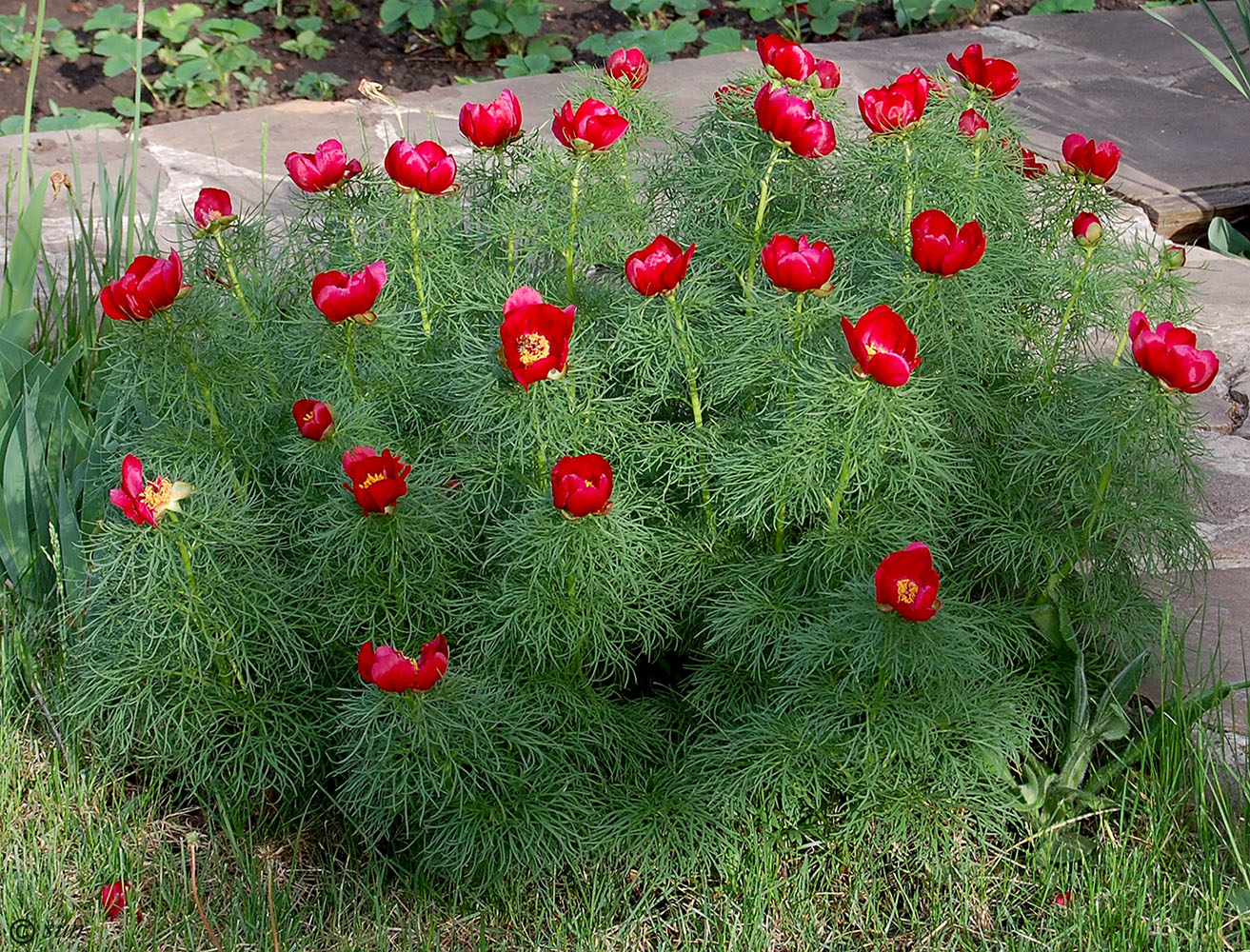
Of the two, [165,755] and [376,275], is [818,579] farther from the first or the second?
[165,755]

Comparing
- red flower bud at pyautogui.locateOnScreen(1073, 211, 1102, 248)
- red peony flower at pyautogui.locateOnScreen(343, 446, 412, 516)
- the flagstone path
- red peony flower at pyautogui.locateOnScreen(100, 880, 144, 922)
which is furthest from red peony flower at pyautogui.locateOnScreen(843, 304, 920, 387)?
the flagstone path

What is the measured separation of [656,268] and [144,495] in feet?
2.35

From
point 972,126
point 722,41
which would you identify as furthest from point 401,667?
point 722,41

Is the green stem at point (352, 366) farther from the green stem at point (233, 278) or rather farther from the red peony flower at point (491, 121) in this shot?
the red peony flower at point (491, 121)

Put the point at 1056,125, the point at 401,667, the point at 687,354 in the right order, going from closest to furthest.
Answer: the point at 401,667, the point at 687,354, the point at 1056,125

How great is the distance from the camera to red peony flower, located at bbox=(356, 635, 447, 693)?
1.52 meters

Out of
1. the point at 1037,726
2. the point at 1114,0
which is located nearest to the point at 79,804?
the point at 1037,726

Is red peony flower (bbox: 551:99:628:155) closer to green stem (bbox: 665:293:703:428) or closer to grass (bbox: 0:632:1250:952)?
green stem (bbox: 665:293:703:428)

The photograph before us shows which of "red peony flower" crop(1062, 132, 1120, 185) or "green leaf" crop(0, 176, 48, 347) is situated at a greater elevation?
"red peony flower" crop(1062, 132, 1120, 185)

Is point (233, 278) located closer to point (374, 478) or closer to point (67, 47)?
point (374, 478)

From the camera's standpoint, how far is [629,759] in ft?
5.98

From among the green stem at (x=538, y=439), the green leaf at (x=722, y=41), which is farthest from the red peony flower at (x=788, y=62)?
the green leaf at (x=722, y=41)

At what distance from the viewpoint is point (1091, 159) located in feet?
6.62

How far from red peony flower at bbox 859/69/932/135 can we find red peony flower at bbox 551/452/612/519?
0.76m
